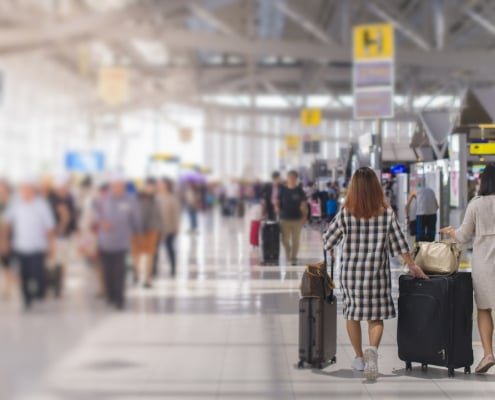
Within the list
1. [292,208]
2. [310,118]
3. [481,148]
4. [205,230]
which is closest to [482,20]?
[310,118]

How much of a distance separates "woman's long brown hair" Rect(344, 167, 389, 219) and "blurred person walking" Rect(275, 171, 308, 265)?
1867 millimetres

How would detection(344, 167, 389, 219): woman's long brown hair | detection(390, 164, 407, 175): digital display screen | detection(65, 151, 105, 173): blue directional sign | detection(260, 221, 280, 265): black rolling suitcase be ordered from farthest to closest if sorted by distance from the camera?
1. detection(390, 164, 407, 175): digital display screen
2. detection(260, 221, 280, 265): black rolling suitcase
3. detection(344, 167, 389, 219): woman's long brown hair
4. detection(65, 151, 105, 173): blue directional sign

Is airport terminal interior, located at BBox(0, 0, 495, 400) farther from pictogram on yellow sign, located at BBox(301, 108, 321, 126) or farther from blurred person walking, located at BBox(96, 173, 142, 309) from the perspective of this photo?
pictogram on yellow sign, located at BBox(301, 108, 321, 126)

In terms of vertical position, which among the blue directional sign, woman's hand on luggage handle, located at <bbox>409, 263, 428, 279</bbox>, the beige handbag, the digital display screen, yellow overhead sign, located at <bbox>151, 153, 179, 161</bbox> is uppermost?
the digital display screen

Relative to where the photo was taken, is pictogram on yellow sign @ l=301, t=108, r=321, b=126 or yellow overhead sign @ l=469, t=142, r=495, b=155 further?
pictogram on yellow sign @ l=301, t=108, r=321, b=126

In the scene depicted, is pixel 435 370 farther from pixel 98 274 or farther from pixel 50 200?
pixel 50 200

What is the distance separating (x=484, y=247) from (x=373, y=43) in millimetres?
5274

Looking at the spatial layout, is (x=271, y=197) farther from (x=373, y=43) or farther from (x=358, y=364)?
(x=373, y=43)

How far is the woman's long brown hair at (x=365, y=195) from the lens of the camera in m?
6.54

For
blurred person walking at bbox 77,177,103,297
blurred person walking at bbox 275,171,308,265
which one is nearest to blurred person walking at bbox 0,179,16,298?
blurred person walking at bbox 77,177,103,297

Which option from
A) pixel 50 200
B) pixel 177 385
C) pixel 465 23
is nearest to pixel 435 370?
pixel 177 385

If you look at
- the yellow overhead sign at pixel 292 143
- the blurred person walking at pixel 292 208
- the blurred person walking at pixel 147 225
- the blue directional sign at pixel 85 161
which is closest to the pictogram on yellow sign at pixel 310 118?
the yellow overhead sign at pixel 292 143

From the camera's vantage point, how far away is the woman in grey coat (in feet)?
22.4

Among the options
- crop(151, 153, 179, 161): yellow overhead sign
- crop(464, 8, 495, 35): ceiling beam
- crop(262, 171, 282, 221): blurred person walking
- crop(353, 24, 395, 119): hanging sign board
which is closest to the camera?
crop(151, 153, 179, 161): yellow overhead sign
